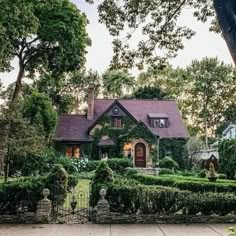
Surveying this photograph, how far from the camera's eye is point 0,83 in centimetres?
2234

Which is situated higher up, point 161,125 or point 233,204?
point 161,125

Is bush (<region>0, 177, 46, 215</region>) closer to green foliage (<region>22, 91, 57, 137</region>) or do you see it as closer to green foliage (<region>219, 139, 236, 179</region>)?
green foliage (<region>219, 139, 236, 179</region>)

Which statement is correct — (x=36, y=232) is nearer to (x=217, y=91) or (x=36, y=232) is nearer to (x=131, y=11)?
(x=131, y=11)

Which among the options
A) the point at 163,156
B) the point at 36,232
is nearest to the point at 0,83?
the point at 36,232

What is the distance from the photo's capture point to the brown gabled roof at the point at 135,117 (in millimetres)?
38594

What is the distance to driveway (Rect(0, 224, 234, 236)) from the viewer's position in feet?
32.6

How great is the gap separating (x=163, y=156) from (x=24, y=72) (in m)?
16.9

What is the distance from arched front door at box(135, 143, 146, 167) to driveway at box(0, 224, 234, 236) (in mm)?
26645

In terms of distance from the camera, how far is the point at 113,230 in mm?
10469

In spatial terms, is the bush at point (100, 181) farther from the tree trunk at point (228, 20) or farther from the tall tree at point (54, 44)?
the tall tree at point (54, 44)

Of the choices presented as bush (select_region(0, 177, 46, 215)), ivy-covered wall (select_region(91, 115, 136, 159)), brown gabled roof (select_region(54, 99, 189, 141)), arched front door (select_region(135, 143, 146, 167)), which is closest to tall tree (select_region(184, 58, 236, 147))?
brown gabled roof (select_region(54, 99, 189, 141))

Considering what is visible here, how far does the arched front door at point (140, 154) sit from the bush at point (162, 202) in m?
25.9

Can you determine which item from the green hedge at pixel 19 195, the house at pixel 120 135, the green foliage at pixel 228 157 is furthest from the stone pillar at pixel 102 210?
→ the house at pixel 120 135

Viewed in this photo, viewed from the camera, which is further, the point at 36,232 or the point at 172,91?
the point at 172,91
